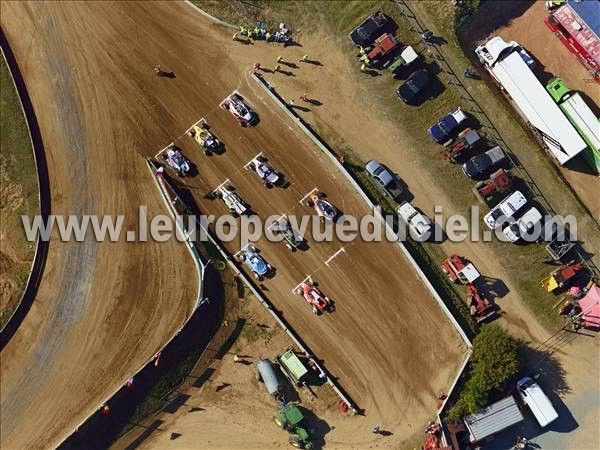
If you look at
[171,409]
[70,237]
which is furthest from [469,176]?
[70,237]

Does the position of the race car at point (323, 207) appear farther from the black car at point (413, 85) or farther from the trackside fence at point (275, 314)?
the black car at point (413, 85)

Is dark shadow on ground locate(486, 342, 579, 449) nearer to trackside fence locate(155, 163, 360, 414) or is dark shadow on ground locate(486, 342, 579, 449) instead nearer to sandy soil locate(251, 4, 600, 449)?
sandy soil locate(251, 4, 600, 449)

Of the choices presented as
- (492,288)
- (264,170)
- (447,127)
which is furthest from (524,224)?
(264,170)

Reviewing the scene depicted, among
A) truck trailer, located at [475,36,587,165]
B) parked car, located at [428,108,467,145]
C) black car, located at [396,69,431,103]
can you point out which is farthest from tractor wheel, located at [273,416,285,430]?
truck trailer, located at [475,36,587,165]

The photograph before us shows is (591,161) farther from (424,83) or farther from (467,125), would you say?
(424,83)

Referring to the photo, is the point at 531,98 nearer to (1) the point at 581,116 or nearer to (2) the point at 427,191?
(1) the point at 581,116

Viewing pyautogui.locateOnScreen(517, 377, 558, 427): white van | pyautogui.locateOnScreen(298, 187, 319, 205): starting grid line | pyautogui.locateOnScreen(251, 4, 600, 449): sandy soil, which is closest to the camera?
pyautogui.locateOnScreen(517, 377, 558, 427): white van

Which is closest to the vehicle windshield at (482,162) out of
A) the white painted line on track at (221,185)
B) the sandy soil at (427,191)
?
the sandy soil at (427,191)
